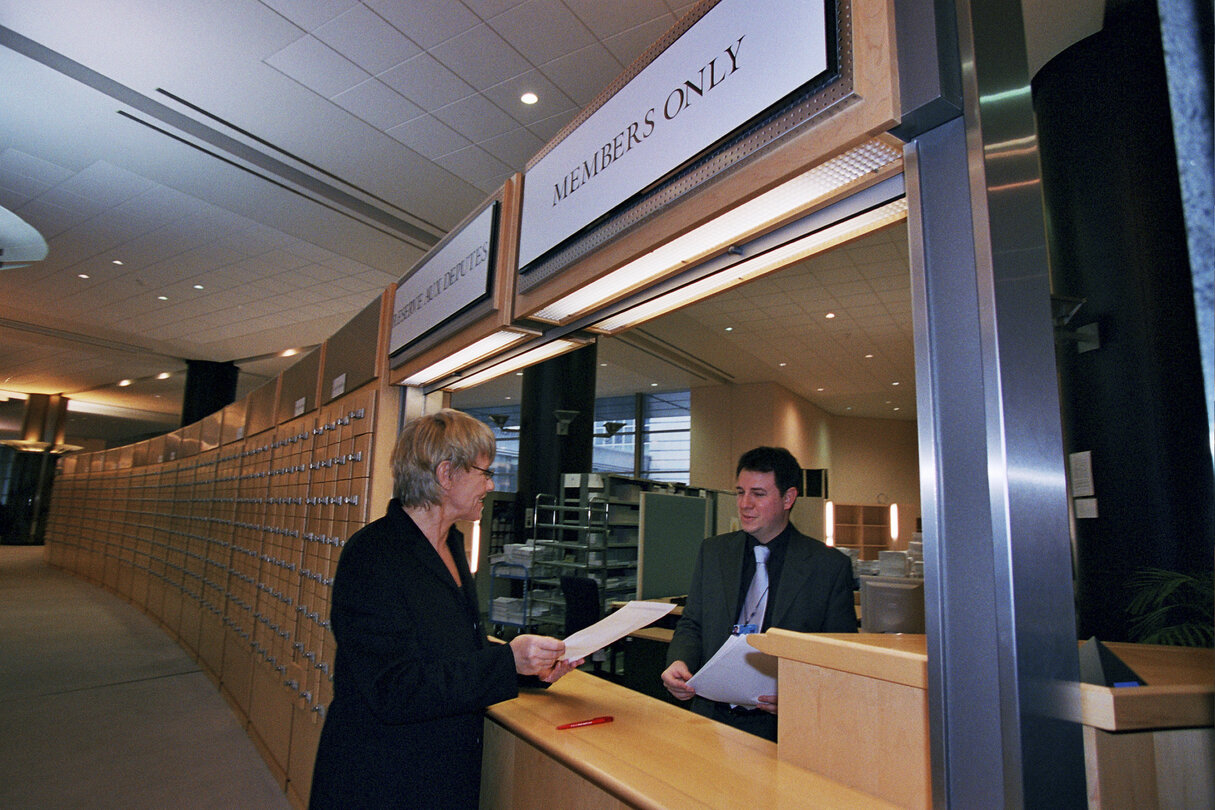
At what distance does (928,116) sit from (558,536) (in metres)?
5.66

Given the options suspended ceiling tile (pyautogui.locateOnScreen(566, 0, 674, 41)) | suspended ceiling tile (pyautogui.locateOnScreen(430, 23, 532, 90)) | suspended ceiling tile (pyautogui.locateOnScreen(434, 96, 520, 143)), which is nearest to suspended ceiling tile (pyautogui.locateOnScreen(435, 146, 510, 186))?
suspended ceiling tile (pyautogui.locateOnScreen(434, 96, 520, 143))

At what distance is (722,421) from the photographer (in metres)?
13.1

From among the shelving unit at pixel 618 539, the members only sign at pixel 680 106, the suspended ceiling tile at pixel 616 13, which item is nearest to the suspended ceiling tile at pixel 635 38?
the suspended ceiling tile at pixel 616 13

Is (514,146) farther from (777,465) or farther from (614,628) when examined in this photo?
(614,628)

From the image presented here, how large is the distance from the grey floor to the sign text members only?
2328 mm

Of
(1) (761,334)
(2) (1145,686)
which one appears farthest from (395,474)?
(1) (761,334)

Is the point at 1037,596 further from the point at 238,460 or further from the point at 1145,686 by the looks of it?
the point at 238,460

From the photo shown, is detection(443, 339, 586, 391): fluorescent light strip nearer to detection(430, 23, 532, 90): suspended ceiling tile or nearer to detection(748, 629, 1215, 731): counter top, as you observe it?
detection(748, 629, 1215, 731): counter top

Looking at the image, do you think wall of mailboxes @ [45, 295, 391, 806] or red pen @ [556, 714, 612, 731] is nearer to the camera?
red pen @ [556, 714, 612, 731]

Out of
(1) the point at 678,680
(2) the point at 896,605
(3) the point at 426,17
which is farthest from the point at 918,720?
(3) the point at 426,17

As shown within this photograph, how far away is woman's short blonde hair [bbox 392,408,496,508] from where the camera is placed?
163 centimetres

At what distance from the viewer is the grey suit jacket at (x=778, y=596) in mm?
2014

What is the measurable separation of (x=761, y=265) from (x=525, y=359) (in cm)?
109

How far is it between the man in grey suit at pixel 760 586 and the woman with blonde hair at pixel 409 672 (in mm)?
598
